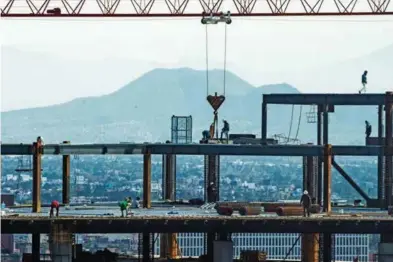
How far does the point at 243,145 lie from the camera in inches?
4604

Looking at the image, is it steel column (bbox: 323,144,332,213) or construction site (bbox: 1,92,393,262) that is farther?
steel column (bbox: 323,144,332,213)

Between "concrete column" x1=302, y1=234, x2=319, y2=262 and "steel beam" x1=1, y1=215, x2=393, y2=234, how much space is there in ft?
26.6

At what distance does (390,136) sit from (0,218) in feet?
118

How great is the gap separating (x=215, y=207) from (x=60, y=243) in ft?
45.1

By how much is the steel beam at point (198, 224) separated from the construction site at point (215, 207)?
58 millimetres

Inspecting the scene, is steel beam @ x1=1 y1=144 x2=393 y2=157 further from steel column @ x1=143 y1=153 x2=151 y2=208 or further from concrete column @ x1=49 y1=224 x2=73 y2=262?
concrete column @ x1=49 y1=224 x2=73 y2=262

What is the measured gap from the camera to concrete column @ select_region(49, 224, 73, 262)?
96312 millimetres

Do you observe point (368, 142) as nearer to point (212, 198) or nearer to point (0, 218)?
point (212, 198)

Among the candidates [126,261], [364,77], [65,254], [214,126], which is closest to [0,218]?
[65,254]

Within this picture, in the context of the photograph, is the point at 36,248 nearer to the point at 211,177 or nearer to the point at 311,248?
the point at 311,248

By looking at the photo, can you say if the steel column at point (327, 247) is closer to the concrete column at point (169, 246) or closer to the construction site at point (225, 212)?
the construction site at point (225, 212)

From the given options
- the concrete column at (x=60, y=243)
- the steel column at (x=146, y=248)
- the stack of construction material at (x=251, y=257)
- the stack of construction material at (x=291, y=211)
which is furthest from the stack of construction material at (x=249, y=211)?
the concrete column at (x=60, y=243)

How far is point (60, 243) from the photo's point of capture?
96.4 meters

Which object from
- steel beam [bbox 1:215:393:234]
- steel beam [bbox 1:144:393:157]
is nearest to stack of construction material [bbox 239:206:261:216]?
steel beam [bbox 1:215:393:234]
